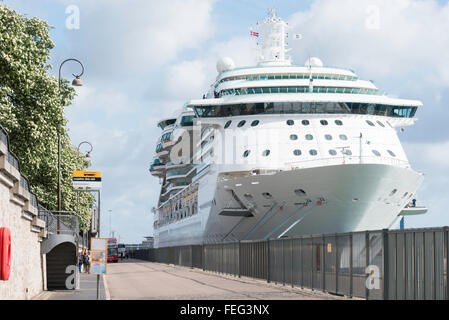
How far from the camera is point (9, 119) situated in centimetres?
2786

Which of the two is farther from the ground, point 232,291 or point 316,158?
point 316,158

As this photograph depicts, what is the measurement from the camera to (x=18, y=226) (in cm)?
2056

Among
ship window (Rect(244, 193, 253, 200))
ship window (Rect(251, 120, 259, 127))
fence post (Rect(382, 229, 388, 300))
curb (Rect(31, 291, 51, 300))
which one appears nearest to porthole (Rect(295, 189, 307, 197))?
ship window (Rect(244, 193, 253, 200))

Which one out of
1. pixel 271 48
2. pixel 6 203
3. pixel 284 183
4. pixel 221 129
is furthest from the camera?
pixel 271 48

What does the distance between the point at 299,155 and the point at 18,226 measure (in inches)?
1133

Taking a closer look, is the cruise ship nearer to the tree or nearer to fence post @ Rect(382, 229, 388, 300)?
the tree

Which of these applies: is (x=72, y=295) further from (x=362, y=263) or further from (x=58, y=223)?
(x=362, y=263)

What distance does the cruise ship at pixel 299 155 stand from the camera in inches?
1636

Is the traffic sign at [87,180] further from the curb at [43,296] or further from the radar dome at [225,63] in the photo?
the radar dome at [225,63]

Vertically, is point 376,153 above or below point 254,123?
below

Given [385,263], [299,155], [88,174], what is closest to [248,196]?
[299,155]

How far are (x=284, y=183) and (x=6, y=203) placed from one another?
85.3ft

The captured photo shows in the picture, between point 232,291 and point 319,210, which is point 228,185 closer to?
point 319,210
